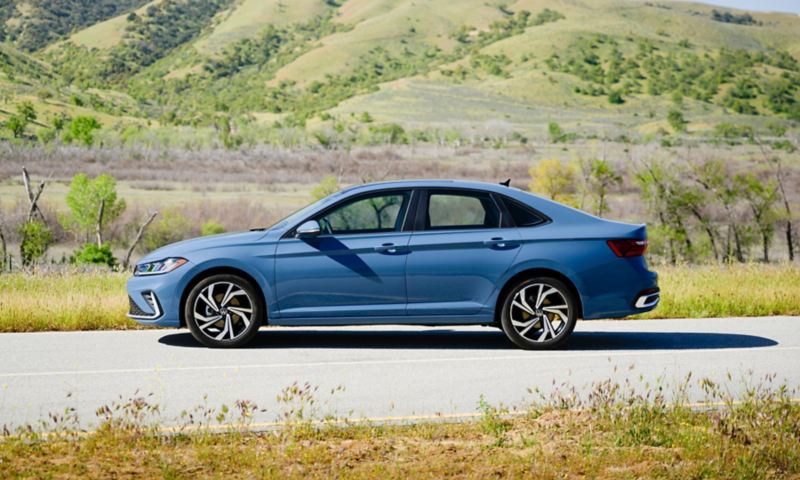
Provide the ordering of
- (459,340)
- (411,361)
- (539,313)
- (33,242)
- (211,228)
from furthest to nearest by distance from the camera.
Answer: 1. (211,228)
2. (33,242)
3. (459,340)
4. (539,313)
5. (411,361)

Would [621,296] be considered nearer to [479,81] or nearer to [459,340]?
[459,340]

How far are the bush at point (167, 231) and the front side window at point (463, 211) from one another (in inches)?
1394

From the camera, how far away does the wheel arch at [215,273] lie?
36.4 ft

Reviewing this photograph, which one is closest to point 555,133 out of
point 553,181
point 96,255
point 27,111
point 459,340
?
point 27,111

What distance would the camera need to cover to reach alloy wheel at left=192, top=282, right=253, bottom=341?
11102 millimetres

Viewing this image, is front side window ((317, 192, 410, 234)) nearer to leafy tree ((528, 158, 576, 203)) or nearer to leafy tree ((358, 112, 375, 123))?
leafy tree ((528, 158, 576, 203))

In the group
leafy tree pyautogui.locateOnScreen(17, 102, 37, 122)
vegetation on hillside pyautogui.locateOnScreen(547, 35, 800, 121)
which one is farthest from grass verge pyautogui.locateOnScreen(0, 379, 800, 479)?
vegetation on hillside pyautogui.locateOnScreen(547, 35, 800, 121)

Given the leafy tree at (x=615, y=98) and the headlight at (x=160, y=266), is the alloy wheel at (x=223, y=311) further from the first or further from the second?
the leafy tree at (x=615, y=98)

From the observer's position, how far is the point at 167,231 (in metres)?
46.8

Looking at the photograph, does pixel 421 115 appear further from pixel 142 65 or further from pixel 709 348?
pixel 709 348

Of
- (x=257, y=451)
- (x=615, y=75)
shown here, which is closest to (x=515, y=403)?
(x=257, y=451)

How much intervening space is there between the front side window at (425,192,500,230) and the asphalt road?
1.26 meters

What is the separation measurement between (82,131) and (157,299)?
9092cm

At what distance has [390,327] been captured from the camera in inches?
527
